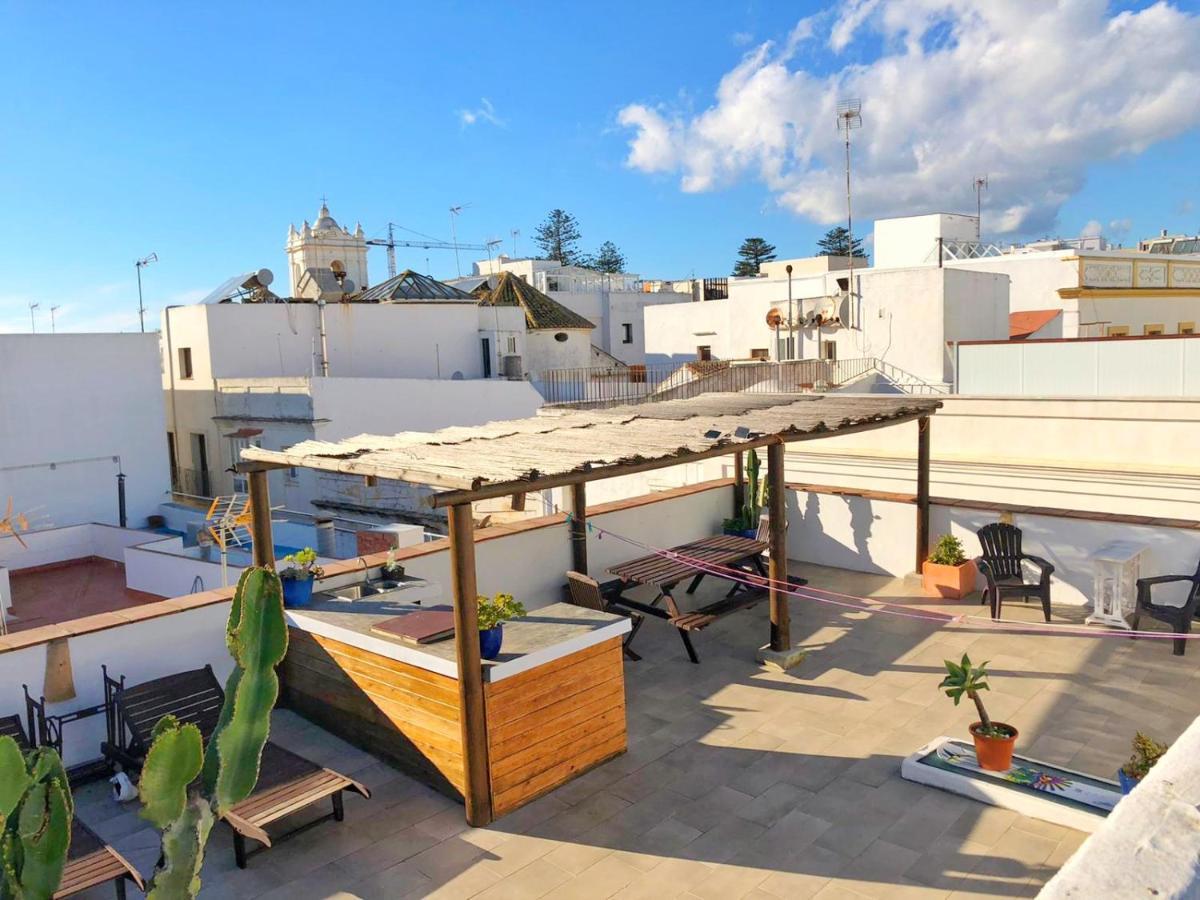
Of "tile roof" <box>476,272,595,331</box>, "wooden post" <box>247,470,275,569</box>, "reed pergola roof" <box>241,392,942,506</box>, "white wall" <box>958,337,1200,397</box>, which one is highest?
"tile roof" <box>476,272,595,331</box>

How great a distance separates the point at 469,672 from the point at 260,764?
4.40 ft

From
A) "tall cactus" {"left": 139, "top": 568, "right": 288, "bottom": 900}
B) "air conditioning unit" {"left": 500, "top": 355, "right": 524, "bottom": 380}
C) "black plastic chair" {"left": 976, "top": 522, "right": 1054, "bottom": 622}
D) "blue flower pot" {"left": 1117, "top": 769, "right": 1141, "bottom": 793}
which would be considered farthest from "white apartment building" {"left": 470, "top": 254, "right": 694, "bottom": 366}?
"tall cactus" {"left": 139, "top": 568, "right": 288, "bottom": 900}

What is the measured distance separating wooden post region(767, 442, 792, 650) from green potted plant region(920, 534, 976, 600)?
2.65 metres

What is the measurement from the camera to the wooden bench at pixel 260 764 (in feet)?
17.3

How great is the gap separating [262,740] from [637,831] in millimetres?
2734

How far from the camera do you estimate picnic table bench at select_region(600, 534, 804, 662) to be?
333 inches

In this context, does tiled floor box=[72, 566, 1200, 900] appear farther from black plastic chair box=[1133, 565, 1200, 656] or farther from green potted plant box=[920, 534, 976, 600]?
green potted plant box=[920, 534, 976, 600]

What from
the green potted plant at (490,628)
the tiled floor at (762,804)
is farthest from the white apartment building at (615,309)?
the green potted plant at (490,628)

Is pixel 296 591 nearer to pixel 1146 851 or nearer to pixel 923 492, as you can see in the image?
pixel 1146 851

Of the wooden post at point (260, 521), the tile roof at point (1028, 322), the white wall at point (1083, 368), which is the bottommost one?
the wooden post at point (260, 521)

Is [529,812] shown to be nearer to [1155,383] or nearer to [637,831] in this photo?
[637,831]

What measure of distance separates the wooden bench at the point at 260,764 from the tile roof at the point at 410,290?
25.4m

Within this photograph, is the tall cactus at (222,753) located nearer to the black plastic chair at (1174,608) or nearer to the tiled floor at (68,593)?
the black plastic chair at (1174,608)

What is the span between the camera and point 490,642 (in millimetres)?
5801
